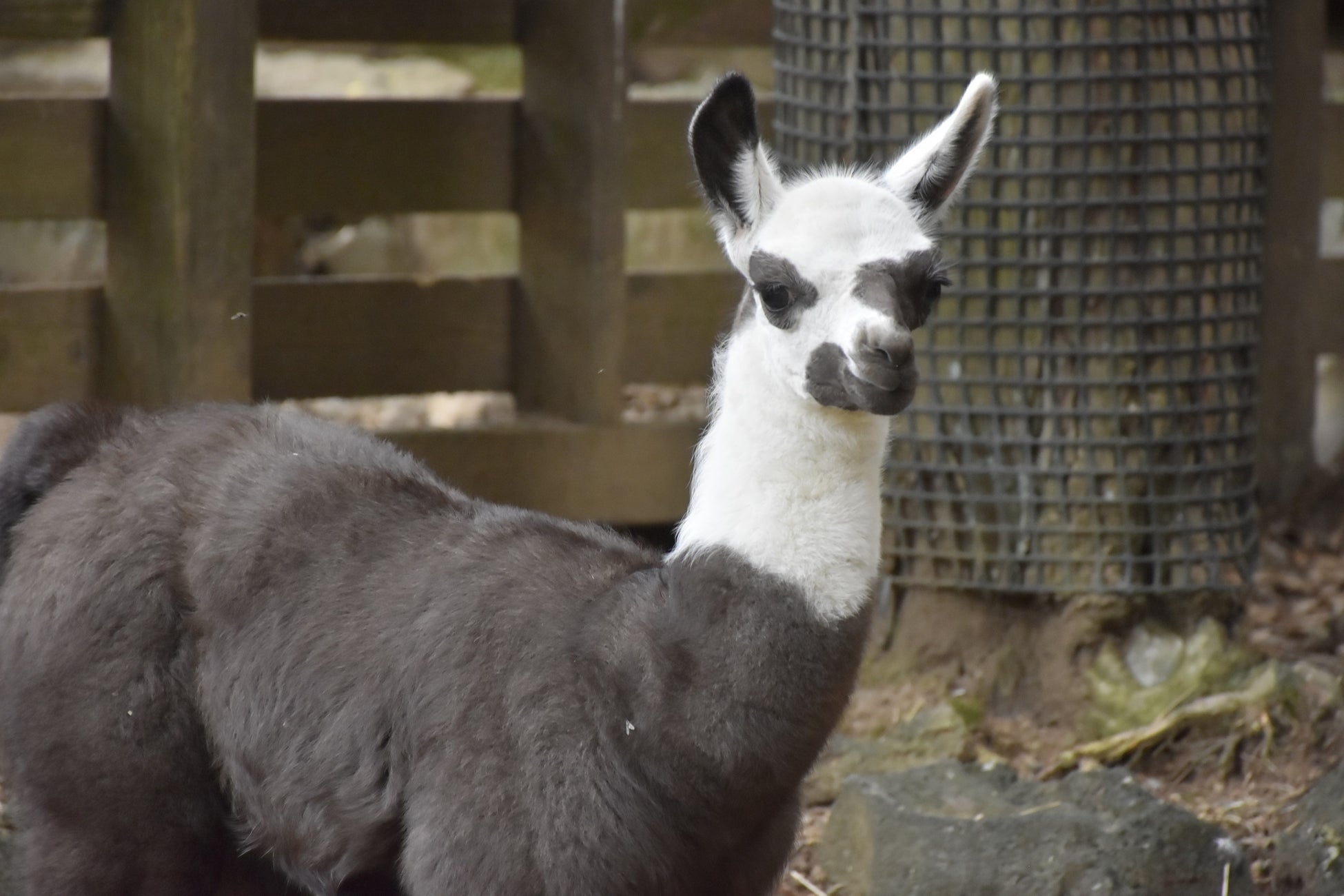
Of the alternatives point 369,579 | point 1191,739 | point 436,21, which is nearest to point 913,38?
point 436,21

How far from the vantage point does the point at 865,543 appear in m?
3.42

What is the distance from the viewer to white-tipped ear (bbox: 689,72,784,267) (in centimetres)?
341

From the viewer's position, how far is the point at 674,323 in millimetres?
7125

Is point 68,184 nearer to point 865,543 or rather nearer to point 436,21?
point 436,21

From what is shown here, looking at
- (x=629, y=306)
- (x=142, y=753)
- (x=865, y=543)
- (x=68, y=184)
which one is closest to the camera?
(x=865, y=543)

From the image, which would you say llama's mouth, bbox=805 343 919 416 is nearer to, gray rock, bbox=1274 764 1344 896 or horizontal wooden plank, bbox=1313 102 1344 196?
gray rock, bbox=1274 764 1344 896

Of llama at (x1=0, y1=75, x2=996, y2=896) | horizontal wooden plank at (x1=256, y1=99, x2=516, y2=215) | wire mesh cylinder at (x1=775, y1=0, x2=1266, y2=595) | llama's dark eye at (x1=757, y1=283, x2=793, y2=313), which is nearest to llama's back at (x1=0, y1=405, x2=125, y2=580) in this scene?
llama at (x1=0, y1=75, x2=996, y2=896)

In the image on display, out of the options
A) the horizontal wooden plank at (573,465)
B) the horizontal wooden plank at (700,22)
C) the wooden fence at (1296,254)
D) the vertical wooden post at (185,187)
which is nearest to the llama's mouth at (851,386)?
the vertical wooden post at (185,187)

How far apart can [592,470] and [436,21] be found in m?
1.73

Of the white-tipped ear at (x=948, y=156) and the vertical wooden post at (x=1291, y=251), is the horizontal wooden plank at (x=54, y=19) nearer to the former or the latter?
the white-tipped ear at (x=948, y=156)

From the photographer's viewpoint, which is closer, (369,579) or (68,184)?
(369,579)

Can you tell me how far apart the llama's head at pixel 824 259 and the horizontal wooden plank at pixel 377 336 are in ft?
9.98

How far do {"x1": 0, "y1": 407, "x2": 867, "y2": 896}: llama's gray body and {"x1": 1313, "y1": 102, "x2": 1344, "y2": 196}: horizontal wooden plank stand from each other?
5148mm

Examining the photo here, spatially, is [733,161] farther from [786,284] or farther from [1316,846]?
[1316,846]
